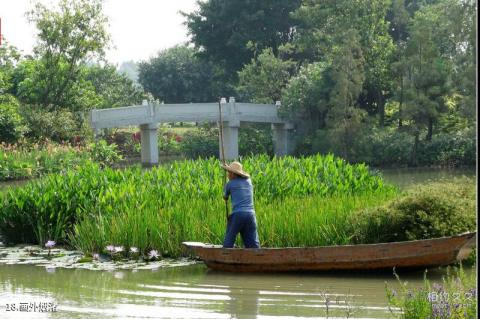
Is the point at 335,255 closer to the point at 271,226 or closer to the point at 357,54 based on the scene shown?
the point at 271,226

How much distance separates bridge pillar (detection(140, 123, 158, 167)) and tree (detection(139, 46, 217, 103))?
21.2 m

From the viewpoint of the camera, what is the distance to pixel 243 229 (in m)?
12.9

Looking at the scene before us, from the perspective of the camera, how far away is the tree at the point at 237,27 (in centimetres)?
5959

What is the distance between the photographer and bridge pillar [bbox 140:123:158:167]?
148 ft

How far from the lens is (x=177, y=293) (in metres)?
11.7

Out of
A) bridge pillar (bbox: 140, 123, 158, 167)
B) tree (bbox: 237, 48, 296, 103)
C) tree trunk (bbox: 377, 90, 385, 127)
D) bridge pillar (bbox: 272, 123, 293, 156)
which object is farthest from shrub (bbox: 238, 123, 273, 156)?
tree trunk (bbox: 377, 90, 385, 127)

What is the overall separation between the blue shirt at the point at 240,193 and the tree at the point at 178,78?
54.5 meters

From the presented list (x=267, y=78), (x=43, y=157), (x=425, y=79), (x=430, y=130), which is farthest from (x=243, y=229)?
(x=267, y=78)

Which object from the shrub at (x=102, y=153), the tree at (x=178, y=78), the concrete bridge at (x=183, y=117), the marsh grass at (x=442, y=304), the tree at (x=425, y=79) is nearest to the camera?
the marsh grass at (x=442, y=304)

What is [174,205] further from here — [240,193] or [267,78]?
[267,78]

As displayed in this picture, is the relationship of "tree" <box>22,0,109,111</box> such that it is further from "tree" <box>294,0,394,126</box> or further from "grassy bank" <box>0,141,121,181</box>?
"tree" <box>294,0,394,126</box>

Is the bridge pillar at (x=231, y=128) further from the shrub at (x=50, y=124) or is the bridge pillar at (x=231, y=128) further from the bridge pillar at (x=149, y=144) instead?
the shrub at (x=50, y=124)

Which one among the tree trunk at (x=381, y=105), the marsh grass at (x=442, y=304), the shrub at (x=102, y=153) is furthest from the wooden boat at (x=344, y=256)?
the tree trunk at (x=381, y=105)

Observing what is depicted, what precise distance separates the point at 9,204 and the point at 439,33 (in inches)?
1262
